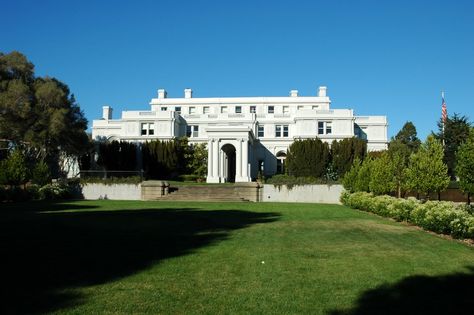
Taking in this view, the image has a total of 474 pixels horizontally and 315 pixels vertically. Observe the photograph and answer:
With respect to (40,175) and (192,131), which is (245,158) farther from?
(40,175)

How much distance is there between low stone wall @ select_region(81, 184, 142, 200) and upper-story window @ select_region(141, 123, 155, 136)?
18709mm

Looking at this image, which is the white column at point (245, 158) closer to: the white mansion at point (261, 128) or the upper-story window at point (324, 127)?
the white mansion at point (261, 128)

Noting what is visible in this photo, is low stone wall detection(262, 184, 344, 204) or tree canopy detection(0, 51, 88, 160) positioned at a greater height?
tree canopy detection(0, 51, 88, 160)

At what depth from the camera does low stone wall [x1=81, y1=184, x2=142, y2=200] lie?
34.3m

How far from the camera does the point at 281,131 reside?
53.9m

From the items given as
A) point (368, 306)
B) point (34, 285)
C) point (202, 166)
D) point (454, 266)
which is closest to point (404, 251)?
point (454, 266)

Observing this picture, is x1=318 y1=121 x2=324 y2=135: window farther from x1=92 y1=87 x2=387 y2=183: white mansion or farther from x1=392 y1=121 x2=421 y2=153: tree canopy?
x1=392 y1=121 x2=421 y2=153: tree canopy

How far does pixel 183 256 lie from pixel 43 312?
3.56 metres

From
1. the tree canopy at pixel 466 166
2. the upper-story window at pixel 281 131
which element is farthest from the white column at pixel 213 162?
the tree canopy at pixel 466 166

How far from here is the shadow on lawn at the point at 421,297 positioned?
517cm

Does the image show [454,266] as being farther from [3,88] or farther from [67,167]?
[67,167]

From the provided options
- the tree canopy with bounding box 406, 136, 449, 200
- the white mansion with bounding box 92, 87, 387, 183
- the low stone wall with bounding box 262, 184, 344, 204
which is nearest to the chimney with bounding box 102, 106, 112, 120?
the white mansion with bounding box 92, 87, 387, 183

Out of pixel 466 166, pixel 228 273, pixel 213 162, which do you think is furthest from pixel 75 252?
pixel 213 162

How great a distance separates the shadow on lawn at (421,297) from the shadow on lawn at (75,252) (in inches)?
142
